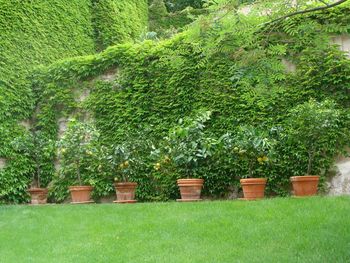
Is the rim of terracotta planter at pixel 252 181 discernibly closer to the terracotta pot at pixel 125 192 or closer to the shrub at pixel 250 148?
Result: the shrub at pixel 250 148

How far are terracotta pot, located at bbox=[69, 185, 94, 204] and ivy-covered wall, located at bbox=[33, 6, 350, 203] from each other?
0.46 metres

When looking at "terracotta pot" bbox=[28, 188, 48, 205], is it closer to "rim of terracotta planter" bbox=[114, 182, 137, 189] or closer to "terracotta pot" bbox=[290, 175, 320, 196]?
"rim of terracotta planter" bbox=[114, 182, 137, 189]

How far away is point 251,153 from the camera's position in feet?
25.6

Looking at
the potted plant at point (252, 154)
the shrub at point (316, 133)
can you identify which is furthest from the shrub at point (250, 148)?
the shrub at point (316, 133)

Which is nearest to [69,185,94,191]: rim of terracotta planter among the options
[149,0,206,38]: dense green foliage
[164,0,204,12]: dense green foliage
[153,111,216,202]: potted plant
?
[153,111,216,202]: potted plant

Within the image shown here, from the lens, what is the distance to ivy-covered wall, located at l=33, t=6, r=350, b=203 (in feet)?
26.2

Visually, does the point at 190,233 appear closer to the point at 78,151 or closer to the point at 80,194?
the point at 80,194

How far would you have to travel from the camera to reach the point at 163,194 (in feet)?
28.7

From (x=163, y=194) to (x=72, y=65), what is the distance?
12.4 feet

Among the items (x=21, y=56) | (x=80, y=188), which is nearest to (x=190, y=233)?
(x=80, y=188)

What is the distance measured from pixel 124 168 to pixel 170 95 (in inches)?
70.6

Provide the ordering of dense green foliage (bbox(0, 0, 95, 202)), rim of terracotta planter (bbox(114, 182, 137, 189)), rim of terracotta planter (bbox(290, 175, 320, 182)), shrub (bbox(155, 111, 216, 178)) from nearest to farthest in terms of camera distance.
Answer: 1. rim of terracotta planter (bbox(290, 175, 320, 182))
2. shrub (bbox(155, 111, 216, 178))
3. rim of terracotta planter (bbox(114, 182, 137, 189))
4. dense green foliage (bbox(0, 0, 95, 202))

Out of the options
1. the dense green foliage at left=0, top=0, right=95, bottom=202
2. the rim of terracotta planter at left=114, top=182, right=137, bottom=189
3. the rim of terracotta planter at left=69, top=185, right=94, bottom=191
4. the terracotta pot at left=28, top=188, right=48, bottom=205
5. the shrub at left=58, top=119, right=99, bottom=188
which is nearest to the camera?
the rim of terracotta planter at left=114, top=182, right=137, bottom=189

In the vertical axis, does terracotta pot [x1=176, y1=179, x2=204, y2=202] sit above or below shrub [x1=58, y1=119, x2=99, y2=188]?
below
